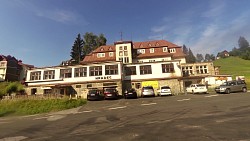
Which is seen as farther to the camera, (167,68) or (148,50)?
(148,50)

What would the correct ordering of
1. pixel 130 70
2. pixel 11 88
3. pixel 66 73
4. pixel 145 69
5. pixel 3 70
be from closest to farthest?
pixel 11 88 → pixel 145 69 → pixel 66 73 → pixel 130 70 → pixel 3 70

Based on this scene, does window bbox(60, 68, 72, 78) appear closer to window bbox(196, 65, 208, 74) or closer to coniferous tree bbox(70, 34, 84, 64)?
window bbox(196, 65, 208, 74)

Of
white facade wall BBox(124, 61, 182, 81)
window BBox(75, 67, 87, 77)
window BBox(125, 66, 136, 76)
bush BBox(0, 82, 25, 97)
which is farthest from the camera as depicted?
window BBox(125, 66, 136, 76)

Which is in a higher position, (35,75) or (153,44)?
(153,44)

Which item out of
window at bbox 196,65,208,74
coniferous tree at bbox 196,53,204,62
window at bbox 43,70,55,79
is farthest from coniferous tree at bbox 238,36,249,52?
window at bbox 43,70,55,79

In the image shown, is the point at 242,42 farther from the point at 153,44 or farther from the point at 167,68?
the point at 167,68

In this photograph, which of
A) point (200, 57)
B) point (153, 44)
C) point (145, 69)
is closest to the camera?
point (145, 69)

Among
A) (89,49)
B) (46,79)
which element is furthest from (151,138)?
(89,49)

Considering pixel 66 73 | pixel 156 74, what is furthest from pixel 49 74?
pixel 156 74

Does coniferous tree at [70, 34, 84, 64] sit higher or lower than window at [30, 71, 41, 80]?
higher

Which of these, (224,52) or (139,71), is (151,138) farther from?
(224,52)

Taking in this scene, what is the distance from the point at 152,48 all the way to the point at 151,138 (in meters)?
47.6

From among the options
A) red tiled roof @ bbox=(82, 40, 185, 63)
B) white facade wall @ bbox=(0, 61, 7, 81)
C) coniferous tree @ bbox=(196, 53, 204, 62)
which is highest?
coniferous tree @ bbox=(196, 53, 204, 62)

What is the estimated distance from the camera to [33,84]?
131ft
